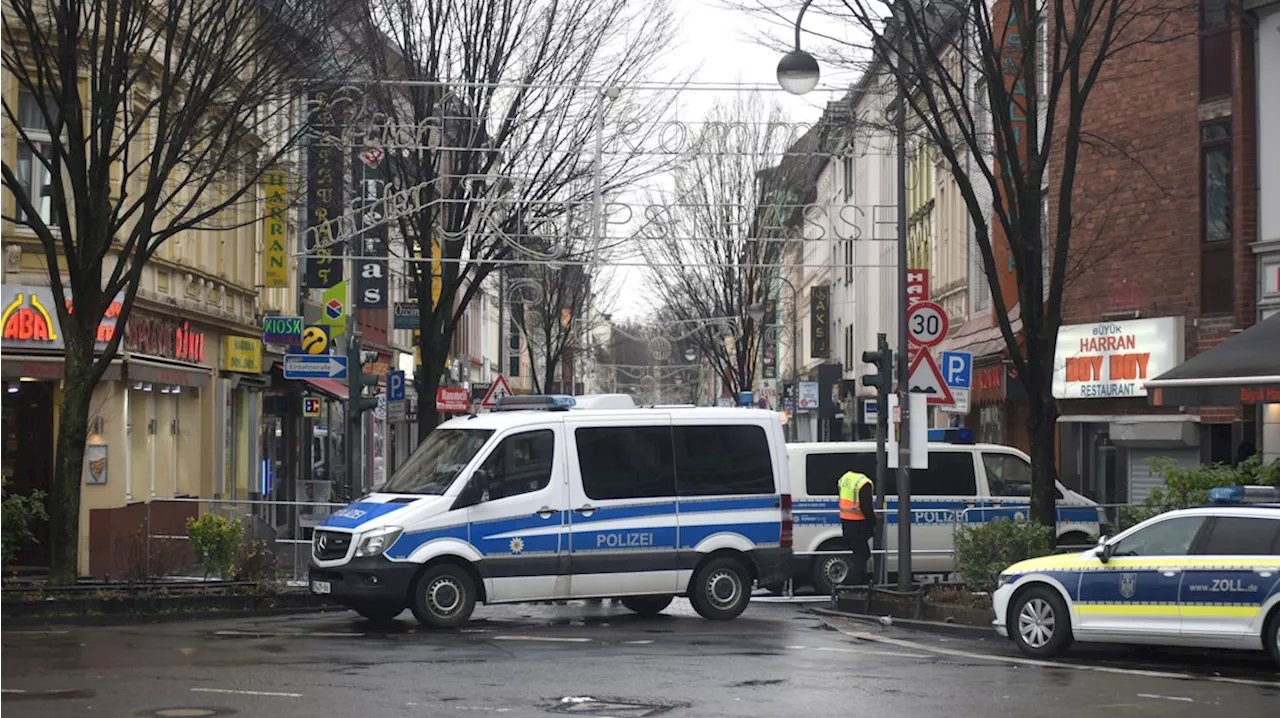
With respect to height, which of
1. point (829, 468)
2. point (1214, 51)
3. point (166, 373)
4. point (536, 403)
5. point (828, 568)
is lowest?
point (828, 568)

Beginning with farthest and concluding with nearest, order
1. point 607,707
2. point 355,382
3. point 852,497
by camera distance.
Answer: point 355,382
point 852,497
point 607,707

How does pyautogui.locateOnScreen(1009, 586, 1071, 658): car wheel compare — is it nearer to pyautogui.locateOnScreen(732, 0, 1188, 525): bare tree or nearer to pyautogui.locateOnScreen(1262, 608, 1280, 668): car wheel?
pyautogui.locateOnScreen(1262, 608, 1280, 668): car wheel

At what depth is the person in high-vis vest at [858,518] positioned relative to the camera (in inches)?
869

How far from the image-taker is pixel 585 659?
14.7m

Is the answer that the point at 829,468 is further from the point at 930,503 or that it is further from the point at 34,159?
the point at 34,159

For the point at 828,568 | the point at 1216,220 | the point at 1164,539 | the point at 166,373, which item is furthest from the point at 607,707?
the point at 166,373

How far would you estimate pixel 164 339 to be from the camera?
28.7m

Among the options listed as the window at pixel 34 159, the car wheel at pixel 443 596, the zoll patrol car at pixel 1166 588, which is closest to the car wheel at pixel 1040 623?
the zoll patrol car at pixel 1166 588

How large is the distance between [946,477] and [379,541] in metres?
8.59

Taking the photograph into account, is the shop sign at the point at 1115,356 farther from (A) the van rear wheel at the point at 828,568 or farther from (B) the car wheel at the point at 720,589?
(B) the car wheel at the point at 720,589

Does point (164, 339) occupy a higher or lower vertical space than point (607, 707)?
higher

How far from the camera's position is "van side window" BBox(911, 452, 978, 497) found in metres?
23.4

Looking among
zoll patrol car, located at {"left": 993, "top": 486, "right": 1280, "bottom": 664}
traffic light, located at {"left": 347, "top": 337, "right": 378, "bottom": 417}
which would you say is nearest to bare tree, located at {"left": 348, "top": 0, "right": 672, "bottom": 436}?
traffic light, located at {"left": 347, "top": 337, "right": 378, "bottom": 417}

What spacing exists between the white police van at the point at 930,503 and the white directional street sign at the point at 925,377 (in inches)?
104
